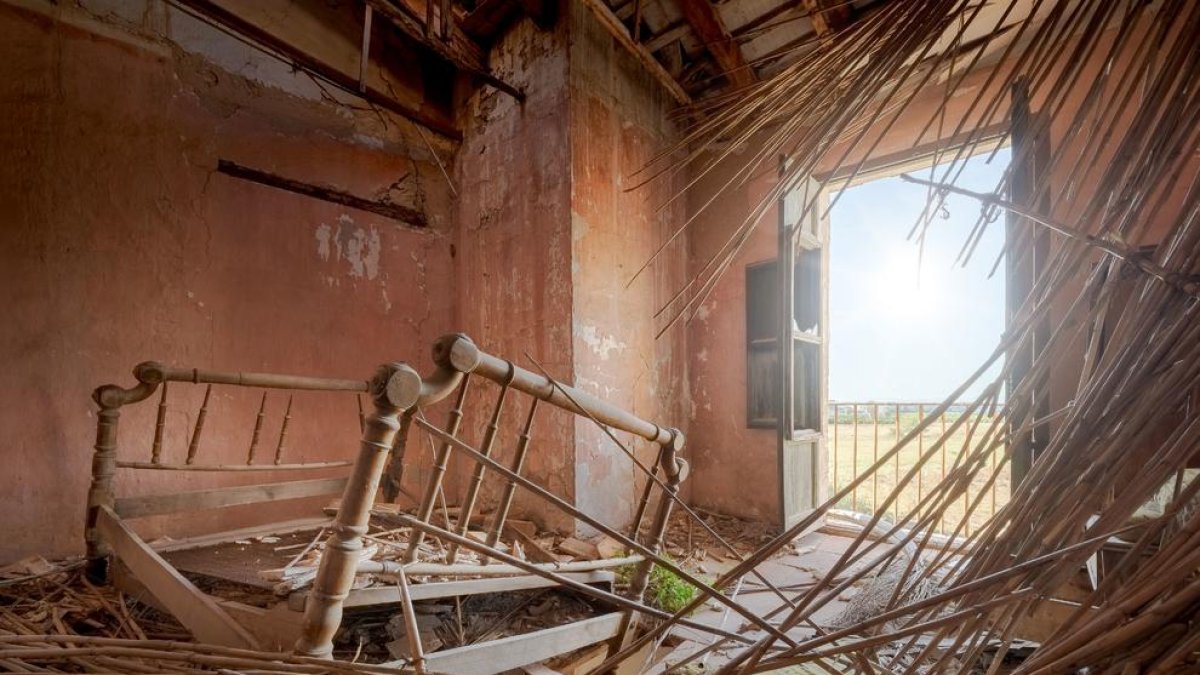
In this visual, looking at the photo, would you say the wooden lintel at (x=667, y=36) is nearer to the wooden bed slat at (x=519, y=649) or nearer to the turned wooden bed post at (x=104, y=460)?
the turned wooden bed post at (x=104, y=460)

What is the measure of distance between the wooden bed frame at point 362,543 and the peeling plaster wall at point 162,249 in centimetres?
91

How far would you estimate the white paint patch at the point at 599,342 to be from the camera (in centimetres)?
351

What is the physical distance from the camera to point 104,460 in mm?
1911

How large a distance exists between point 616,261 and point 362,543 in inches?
117

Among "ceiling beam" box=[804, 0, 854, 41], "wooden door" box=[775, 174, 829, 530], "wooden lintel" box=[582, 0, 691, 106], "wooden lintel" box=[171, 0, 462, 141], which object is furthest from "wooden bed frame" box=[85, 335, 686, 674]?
"ceiling beam" box=[804, 0, 854, 41]

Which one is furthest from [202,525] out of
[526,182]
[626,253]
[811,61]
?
[811,61]

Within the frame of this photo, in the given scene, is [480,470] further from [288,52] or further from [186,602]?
[288,52]

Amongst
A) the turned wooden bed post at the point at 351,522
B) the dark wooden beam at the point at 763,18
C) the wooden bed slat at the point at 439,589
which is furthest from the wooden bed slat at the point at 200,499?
the dark wooden beam at the point at 763,18

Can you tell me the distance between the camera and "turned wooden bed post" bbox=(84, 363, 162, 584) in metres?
1.91

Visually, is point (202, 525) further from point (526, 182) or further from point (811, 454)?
point (811, 454)

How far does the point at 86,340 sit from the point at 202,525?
3.92ft

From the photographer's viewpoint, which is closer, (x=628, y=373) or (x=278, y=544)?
(x=278, y=544)

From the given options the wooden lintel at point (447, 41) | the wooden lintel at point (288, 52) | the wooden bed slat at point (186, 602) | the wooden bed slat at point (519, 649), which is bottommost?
the wooden bed slat at point (519, 649)

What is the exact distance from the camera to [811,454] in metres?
3.90
